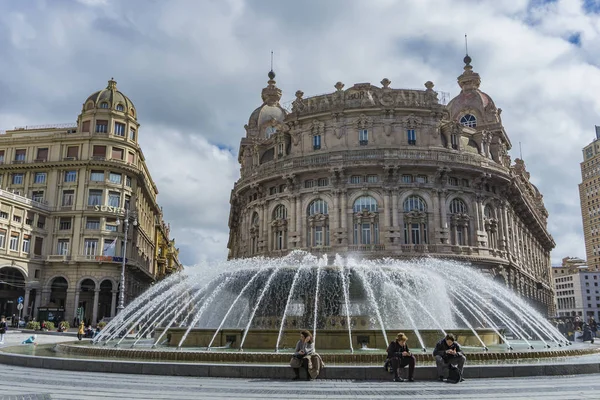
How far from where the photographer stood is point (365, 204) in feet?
147

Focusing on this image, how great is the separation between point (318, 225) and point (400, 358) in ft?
110

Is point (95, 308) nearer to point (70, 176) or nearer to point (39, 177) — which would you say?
point (70, 176)

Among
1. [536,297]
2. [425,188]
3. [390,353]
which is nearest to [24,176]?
[425,188]

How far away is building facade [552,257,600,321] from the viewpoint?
138m

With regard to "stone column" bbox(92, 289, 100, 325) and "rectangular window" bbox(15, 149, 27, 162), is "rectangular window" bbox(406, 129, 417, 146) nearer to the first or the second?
"stone column" bbox(92, 289, 100, 325)

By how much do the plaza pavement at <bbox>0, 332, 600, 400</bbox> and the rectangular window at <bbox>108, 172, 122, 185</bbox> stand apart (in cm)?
4534

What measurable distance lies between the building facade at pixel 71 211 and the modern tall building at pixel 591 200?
117226 mm

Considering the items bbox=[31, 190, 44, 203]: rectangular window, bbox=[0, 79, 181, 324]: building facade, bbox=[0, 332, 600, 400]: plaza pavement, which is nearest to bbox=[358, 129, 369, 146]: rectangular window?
bbox=[0, 79, 181, 324]: building facade

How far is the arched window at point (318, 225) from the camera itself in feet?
148

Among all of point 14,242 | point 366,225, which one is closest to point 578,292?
point 366,225

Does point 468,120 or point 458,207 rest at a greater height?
point 468,120

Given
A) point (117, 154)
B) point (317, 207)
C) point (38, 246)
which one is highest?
point (117, 154)

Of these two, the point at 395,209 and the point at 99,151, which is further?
the point at 99,151

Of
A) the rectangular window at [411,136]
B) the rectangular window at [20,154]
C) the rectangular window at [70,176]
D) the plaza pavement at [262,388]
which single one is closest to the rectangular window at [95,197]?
the rectangular window at [70,176]
